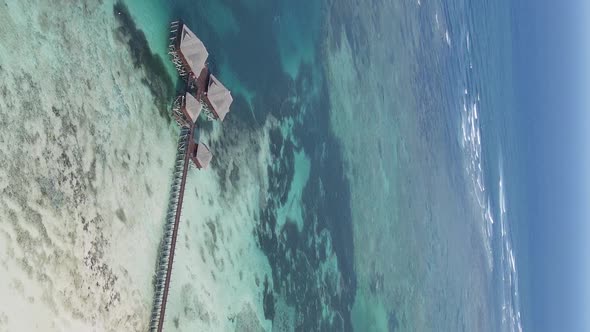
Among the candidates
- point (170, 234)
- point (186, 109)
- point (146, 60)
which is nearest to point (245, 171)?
point (186, 109)

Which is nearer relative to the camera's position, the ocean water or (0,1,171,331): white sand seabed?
(0,1,171,331): white sand seabed

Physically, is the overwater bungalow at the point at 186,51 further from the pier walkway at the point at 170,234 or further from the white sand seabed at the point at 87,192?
the pier walkway at the point at 170,234

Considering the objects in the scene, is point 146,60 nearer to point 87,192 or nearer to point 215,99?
point 215,99

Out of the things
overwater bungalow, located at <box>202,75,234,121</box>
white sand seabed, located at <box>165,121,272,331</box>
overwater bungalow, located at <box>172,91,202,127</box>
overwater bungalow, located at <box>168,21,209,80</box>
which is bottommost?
white sand seabed, located at <box>165,121,272,331</box>

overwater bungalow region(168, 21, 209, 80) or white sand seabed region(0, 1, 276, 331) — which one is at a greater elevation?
overwater bungalow region(168, 21, 209, 80)

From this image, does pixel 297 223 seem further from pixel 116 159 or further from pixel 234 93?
pixel 116 159

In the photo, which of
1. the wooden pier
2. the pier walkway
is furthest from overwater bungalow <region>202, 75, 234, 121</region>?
the pier walkway

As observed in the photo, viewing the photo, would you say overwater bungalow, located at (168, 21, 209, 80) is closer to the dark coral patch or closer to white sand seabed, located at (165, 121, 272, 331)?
the dark coral patch
